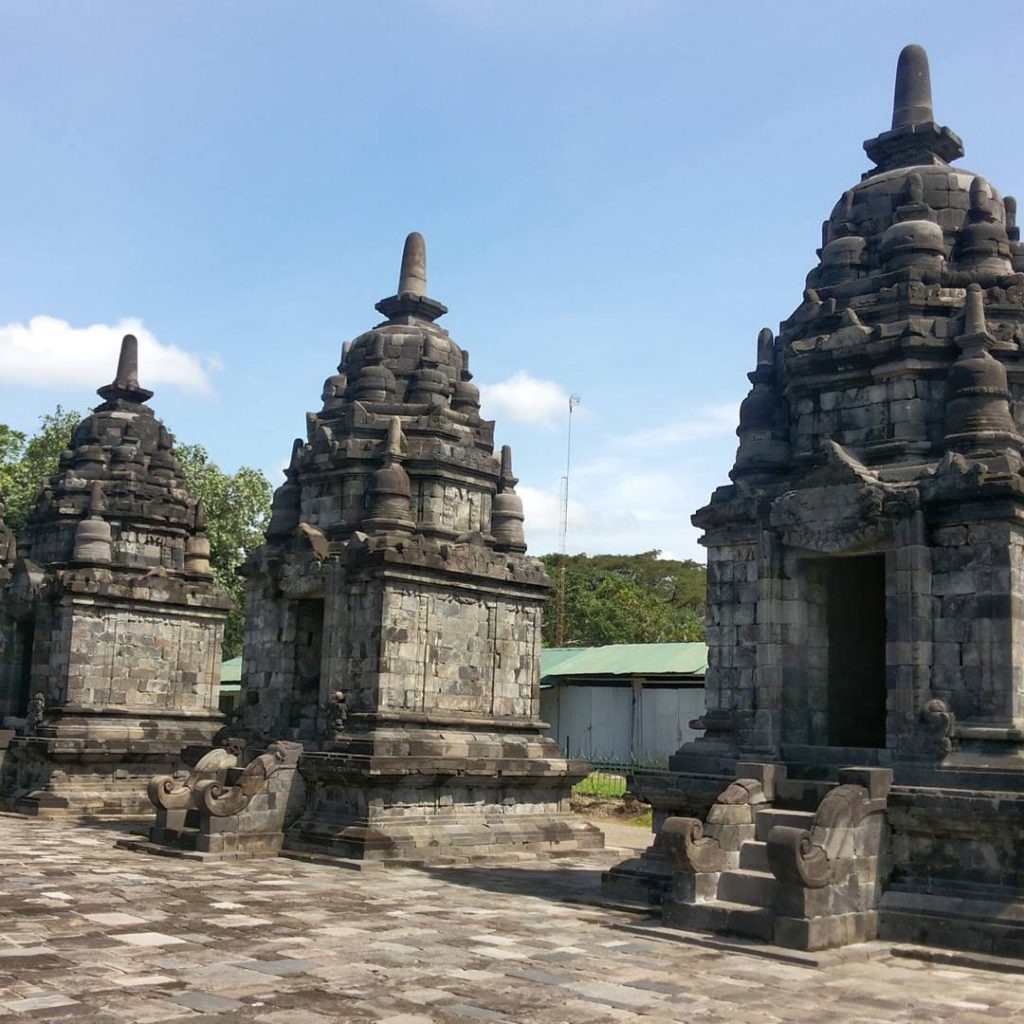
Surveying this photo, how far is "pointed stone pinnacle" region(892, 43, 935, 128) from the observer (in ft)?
55.0

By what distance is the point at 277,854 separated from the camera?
19.1m

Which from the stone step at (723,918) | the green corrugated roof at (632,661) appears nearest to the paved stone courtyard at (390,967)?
the stone step at (723,918)

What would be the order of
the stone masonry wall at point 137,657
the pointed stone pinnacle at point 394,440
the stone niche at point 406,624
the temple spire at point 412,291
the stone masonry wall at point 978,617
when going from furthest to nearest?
1. the stone masonry wall at point 137,657
2. the temple spire at point 412,291
3. the pointed stone pinnacle at point 394,440
4. the stone niche at point 406,624
5. the stone masonry wall at point 978,617

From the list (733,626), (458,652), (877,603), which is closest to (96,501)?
(458,652)

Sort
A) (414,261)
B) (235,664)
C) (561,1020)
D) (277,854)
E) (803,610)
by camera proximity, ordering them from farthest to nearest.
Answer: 1. (235,664)
2. (414,261)
3. (277,854)
4. (803,610)
5. (561,1020)

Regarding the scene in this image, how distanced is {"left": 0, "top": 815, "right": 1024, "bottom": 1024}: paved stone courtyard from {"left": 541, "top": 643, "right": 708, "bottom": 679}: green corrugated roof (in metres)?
19.1

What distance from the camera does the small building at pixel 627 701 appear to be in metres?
34.0

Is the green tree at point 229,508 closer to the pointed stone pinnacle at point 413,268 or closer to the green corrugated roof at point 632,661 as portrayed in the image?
the green corrugated roof at point 632,661

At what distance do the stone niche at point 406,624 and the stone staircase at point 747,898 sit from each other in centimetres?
684

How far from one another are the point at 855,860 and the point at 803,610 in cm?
331

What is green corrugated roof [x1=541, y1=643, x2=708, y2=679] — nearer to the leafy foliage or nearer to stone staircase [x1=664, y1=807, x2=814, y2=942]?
the leafy foliage

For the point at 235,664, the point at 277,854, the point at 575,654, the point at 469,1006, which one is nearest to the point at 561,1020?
the point at 469,1006

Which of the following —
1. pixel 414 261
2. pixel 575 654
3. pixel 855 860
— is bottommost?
pixel 855 860

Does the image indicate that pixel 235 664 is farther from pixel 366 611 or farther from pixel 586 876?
pixel 586 876
